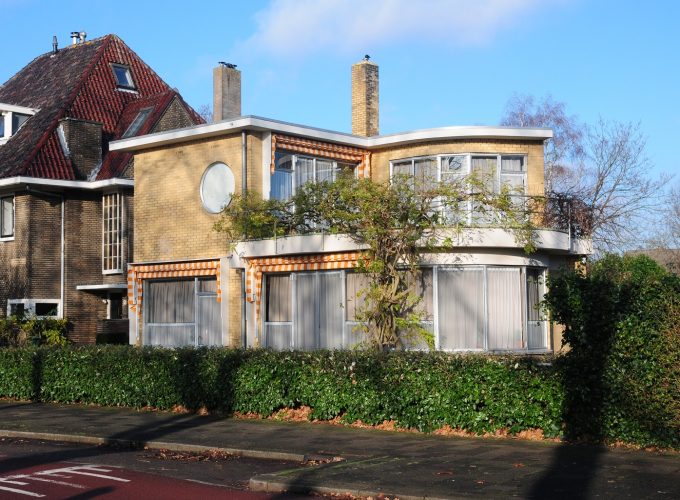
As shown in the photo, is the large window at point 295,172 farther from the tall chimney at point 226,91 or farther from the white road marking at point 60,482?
the white road marking at point 60,482

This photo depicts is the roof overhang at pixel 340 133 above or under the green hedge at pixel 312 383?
above

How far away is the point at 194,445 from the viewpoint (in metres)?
15.3

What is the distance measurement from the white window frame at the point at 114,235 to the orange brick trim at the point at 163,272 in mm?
5831

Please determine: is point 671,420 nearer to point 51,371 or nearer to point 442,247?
point 442,247

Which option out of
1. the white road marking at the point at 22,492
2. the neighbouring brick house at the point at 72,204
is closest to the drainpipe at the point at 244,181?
the neighbouring brick house at the point at 72,204

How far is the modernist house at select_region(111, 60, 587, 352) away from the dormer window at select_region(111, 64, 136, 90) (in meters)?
10.2

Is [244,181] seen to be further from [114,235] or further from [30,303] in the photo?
[30,303]

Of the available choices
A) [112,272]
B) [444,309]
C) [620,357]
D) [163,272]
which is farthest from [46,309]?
[620,357]

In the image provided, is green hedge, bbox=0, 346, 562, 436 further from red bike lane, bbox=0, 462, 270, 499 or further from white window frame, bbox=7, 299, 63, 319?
white window frame, bbox=7, 299, 63, 319

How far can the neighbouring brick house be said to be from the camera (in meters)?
33.2

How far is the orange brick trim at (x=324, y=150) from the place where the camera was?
25.8m

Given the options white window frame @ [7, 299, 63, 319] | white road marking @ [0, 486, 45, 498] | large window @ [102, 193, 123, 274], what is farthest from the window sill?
white road marking @ [0, 486, 45, 498]

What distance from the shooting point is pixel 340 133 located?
26953 mm

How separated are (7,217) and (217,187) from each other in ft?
37.9
